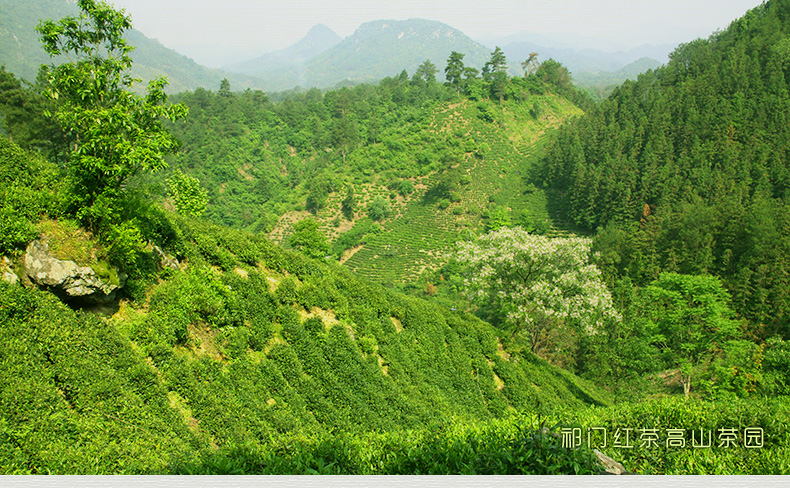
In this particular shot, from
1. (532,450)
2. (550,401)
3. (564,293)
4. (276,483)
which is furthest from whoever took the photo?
(564,293)

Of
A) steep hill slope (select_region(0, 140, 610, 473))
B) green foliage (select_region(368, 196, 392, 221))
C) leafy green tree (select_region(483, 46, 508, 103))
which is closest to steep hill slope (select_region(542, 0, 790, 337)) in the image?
leafy green tree (select_region(483, 46, 508, 103))

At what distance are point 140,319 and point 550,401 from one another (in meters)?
12.8

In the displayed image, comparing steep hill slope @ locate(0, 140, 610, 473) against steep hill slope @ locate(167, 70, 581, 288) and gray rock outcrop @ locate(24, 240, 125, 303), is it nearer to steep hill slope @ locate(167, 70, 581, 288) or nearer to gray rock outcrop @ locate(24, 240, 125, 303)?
gray rock outcrop @ locate(24, 240, 125, 303)

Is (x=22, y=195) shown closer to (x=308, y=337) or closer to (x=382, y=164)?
(x=308, y=337)

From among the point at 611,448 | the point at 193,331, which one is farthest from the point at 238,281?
the point at 611,448

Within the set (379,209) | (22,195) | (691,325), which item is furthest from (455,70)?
(22,195)

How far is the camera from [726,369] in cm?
1305

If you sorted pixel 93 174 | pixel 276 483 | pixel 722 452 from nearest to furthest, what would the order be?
pixel 276 483 → pixel 722 452 → pixel 93 174

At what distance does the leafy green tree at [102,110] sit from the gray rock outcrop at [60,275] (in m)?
1.12

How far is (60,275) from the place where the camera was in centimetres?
730

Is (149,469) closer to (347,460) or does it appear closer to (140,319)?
(347,460)

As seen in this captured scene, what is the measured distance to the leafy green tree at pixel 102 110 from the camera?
7496 millimetres

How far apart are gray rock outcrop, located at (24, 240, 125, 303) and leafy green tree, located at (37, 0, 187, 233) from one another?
1.12 metres

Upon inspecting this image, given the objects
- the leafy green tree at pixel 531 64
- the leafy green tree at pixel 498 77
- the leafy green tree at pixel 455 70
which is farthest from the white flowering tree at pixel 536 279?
the leafy green tree at pixel 531 64
